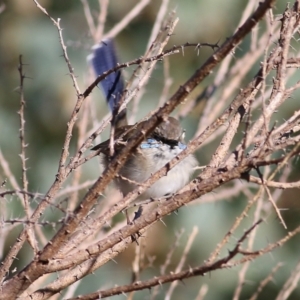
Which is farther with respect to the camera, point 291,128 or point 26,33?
point 26,33

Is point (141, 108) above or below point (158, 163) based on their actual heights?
above

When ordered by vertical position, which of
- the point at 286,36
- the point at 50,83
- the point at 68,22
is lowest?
the point at 286,36

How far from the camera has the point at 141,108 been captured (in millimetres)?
7016

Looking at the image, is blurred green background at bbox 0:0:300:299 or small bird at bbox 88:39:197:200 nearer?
small bird at bbox 88:39:197:200

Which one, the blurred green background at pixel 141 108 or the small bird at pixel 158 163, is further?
the blurred green background at pixel 141 108

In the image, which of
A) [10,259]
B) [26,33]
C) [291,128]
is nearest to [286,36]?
[291,128]

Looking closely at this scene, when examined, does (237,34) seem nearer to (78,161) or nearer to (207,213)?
(78,161)

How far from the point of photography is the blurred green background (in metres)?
7.21

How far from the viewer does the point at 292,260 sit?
7695mm

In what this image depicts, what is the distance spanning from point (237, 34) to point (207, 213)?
228 inches

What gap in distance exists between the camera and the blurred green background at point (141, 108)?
7211 mm

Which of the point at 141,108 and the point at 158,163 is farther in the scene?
the point at 141,108

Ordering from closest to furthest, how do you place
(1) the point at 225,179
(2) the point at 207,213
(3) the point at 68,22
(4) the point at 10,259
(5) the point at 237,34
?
(5) the point at 237,34 < (1) the point at 225,179 < (4) the point at 10,259 < (2) the point at 207,213 < (3) the point at 68,22

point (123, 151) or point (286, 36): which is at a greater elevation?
point (286, 36)
